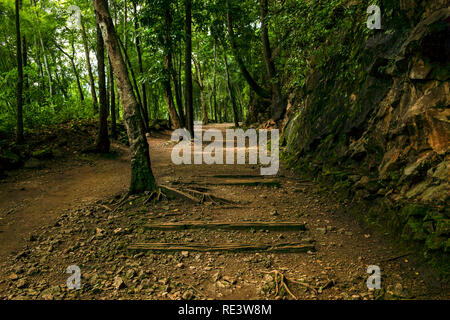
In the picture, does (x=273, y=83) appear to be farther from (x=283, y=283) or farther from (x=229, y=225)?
(x=283, y=283)

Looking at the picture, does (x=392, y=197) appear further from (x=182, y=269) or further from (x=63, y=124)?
(x=63, y=124)

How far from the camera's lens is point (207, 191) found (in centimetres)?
656

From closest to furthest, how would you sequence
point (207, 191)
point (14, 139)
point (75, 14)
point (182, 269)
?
point (182, 269) → point (207, 191) → point (14, 139) → point (75, 14)

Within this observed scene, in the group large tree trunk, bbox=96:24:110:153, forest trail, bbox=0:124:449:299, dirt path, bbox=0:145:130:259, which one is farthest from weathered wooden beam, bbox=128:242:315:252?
large tree trunk, bbox=96:24:110:153

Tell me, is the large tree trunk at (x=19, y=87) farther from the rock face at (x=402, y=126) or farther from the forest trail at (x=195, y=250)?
the rock face at (x=402, y=126)

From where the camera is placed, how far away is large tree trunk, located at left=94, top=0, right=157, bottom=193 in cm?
571

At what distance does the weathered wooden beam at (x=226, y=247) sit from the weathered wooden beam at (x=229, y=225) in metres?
0.51

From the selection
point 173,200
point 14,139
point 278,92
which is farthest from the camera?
point 278,92

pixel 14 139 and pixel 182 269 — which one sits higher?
pixel 14 139

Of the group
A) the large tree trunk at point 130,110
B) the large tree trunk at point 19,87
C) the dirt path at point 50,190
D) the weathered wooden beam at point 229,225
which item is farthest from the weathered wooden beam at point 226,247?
the large tree trunk at point 19,87

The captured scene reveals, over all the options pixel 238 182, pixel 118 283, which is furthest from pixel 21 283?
pixel 238 182

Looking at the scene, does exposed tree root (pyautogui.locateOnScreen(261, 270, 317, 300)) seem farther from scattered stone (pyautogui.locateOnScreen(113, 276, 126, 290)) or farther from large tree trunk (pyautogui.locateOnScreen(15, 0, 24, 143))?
large tree trunk (pyautogui.locateOnScreen(15, 0, 24, 143))

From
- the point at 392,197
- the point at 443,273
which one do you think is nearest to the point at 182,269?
the point at 443,273

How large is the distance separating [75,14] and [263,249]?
18.1 m
